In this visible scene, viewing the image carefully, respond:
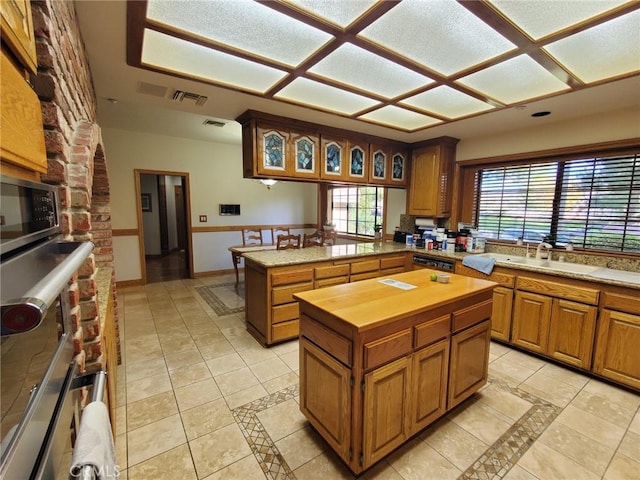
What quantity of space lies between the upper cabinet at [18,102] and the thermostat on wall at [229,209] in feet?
16.9

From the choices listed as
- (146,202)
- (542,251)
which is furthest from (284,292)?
(146,202)

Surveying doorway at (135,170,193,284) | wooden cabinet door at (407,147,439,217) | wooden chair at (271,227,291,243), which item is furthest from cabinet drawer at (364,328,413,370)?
doorway at (135,170,193,284)

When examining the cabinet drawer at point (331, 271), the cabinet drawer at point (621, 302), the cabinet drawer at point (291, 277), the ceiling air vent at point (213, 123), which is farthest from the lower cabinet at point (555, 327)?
the ceiling air vent at point (213, 123)

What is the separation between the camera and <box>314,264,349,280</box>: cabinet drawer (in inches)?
124

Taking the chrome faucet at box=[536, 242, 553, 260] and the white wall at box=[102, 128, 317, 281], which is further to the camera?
the white wall at box=[102, 128, 317, 281]

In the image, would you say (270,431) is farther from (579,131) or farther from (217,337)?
(579,131)

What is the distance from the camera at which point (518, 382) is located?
2432 mm

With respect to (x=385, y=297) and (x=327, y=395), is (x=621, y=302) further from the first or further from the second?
(x=327, y=395)

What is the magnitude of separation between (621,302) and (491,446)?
1.64 meters

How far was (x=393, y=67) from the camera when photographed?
2025 millimetres

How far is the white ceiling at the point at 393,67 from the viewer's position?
1477mm

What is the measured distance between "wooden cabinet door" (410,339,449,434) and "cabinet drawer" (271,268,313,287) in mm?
1583

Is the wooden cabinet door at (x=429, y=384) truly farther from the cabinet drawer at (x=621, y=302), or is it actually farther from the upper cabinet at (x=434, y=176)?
the upper cabinet at (x=434, y=176)

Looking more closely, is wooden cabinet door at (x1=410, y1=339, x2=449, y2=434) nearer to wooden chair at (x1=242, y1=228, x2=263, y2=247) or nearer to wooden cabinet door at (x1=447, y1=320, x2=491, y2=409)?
wooden cabinet door at (x1=447, y1=320, x2=491, y2=409)
